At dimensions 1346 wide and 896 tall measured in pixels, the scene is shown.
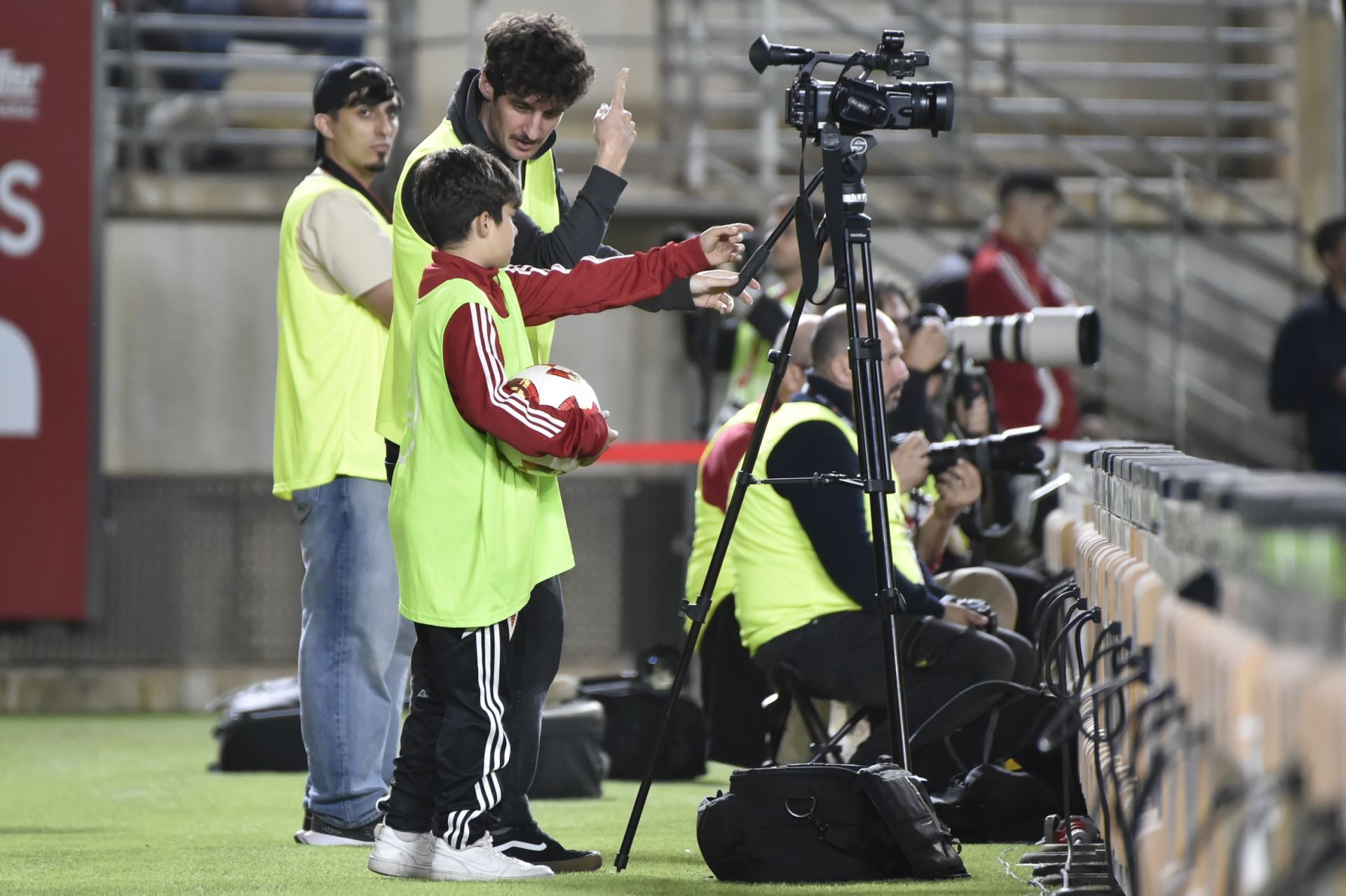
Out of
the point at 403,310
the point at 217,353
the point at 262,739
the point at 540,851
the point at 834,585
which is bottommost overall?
the point at 262,739

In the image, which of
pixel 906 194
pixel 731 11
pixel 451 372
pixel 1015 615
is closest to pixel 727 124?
pixel 731 11

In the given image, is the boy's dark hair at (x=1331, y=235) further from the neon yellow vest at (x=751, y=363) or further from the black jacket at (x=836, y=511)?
the black jacket at (x=836, y=511)

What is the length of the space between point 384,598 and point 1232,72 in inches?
229

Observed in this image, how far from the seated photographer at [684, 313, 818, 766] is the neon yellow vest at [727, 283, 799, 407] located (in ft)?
5.63

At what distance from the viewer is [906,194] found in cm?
873

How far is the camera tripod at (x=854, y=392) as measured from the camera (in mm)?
3754

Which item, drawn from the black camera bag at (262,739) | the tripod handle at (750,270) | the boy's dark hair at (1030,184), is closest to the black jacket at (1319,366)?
the boy's dark hair at (1030,184)

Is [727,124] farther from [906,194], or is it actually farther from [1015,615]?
[1015,615]

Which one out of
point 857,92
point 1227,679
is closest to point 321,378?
point 857,92

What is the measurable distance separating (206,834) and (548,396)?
1708mm

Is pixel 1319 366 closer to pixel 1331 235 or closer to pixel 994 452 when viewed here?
pixel 1331 235

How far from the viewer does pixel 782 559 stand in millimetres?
4512

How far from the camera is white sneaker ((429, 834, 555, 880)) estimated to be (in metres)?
3.64

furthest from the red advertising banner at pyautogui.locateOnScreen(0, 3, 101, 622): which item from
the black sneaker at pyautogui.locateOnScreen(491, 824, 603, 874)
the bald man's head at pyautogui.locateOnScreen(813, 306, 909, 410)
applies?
the black sneaker at pyautogui.locateOnScreen(491, 824, 603, 874)
